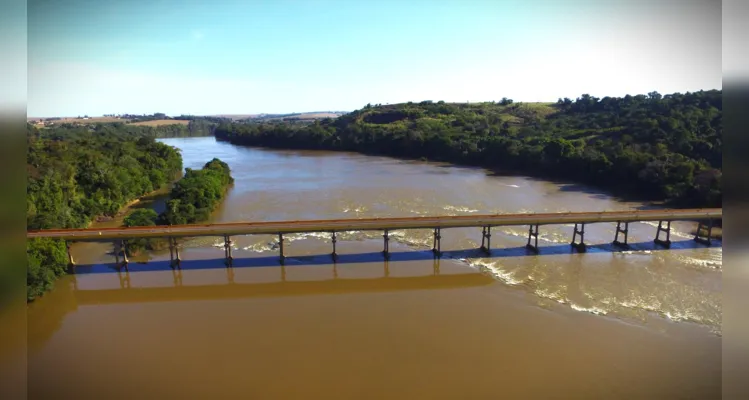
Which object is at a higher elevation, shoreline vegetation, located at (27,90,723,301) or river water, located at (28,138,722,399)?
shoreline vegetation, located at (27,90,723,301)

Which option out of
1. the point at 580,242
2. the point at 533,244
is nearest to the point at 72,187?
the point at 533,244

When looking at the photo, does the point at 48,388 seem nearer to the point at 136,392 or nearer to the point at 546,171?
the point at 136,392

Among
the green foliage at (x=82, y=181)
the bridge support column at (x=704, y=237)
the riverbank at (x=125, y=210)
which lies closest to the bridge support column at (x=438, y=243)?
the bridge support column at (x=704, y=237)

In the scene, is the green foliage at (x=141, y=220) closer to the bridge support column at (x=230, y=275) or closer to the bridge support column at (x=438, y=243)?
the bridge support column at (x=230, y=275)

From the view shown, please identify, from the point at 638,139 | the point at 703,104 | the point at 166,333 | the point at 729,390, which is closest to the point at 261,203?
the point at 166,333

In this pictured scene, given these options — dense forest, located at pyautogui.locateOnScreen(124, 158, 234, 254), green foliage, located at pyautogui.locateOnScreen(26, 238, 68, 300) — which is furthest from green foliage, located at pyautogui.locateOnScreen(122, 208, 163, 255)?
green foliage, located at pyautogui.locateOnScreen(26, 238, 68, 300)

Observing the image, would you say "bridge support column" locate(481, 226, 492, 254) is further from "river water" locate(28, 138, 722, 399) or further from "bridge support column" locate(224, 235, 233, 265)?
"bridge support column" locate(224, 235, 233, 265)
